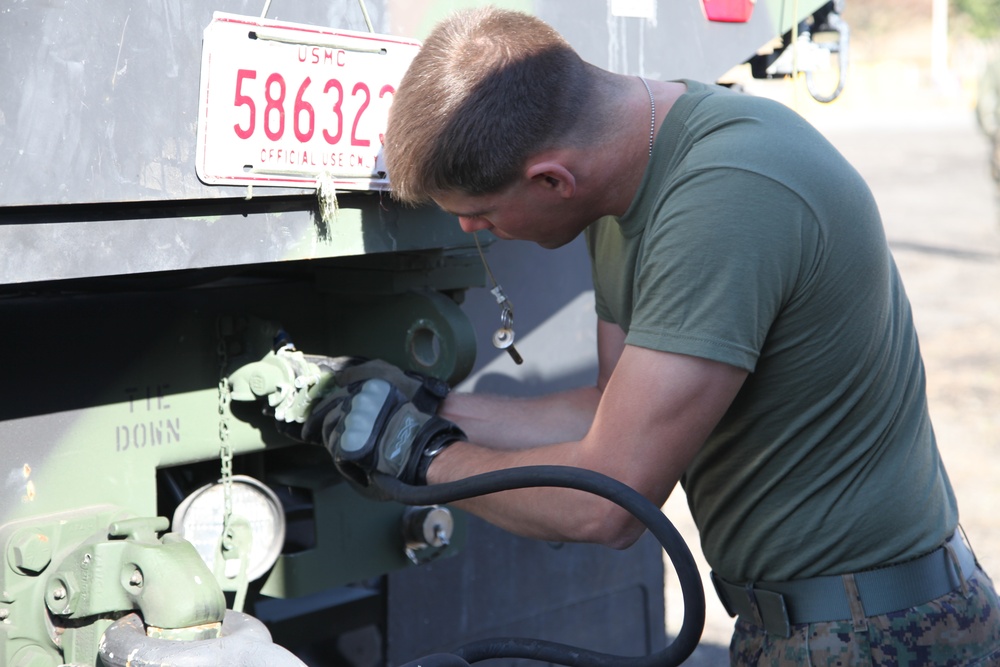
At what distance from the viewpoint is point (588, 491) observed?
1605mm

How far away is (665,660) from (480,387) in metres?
1.03

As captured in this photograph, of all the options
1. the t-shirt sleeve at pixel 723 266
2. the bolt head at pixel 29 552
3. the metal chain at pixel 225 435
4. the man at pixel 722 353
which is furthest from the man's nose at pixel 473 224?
the bolt head at pixel 29 552

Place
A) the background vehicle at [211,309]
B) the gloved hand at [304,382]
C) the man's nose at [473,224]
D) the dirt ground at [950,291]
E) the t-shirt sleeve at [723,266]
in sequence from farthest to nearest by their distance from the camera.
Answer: the dirt ground at [950,291]
the gloved hand at [304,382]
the man's nose at [473,224]
the t-shirt sleeve at [723,266]
the background vehicle at [211,309]

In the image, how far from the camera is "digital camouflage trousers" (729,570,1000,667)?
70.6 inches

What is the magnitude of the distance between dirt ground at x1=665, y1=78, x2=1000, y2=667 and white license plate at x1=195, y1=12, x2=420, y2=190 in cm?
120

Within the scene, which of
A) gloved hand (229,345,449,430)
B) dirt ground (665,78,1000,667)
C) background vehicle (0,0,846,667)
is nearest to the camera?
background vehicle (0,0,846,667)

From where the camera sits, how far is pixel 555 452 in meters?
1.74

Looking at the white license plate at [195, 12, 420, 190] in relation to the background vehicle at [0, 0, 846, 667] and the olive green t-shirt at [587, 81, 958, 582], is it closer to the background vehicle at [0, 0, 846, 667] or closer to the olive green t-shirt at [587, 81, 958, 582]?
the background vehicle at [0, 0, 846, 667]

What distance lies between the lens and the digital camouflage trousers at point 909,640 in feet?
5.88

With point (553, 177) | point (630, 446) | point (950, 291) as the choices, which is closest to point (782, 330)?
point (630, 446)

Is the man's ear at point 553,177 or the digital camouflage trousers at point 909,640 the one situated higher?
the man's ear at point 553,177

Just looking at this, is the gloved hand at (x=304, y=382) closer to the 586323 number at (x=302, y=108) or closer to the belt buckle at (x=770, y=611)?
the 586323 number at (x=302, y=108)

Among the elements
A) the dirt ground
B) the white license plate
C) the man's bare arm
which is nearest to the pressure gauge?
the man's bare arm

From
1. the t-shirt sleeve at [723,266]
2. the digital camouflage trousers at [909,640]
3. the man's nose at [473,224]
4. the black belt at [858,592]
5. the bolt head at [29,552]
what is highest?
the man's nose at [473,224]
